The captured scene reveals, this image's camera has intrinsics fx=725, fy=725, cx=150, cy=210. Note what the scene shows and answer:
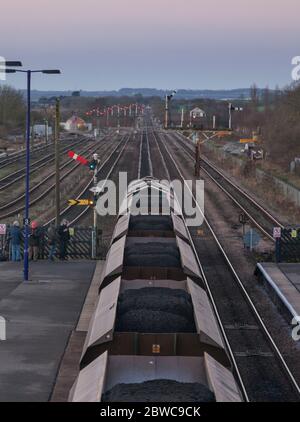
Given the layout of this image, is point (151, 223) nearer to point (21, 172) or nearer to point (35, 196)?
point (35, 196)

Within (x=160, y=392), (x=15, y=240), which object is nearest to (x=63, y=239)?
(x=15, y=240)

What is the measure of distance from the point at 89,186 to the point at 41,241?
2185 cm

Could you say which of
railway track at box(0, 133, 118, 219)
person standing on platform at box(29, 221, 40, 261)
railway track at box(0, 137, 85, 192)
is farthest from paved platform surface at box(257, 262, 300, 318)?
railway track at box(0, 137, 85, 192)

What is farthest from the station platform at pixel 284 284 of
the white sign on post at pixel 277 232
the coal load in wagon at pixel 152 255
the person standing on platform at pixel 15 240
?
the person standing on platform at pixel 15 240

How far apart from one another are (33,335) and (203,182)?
1369 inches

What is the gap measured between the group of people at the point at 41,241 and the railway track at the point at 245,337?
205 inches

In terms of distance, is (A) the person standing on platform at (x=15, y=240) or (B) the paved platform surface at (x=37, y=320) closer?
(B) the paved platform surface at (x=37, y=320)

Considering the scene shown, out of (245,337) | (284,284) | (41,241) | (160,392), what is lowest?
(245,337)

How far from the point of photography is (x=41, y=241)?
27234 mm

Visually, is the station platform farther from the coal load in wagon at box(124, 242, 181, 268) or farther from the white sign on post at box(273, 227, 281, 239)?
the coal load in wagon at box(124, 242, 181, 268)

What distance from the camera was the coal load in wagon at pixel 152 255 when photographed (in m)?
16.9

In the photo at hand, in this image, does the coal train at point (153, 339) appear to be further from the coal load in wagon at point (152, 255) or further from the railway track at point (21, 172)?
the railway track at point (21, 172)

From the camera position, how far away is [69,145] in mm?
90438
